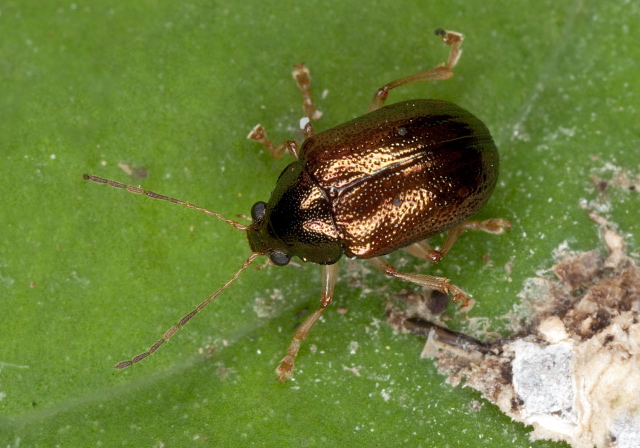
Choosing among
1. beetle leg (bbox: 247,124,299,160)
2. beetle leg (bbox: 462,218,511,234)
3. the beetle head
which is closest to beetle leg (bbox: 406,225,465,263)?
beetle leg (bbox: 462,218,511,234)

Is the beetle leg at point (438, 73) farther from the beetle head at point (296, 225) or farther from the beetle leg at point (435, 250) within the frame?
the beetle leg at point (435, 250)

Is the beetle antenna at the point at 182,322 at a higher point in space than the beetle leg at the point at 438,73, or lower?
lower

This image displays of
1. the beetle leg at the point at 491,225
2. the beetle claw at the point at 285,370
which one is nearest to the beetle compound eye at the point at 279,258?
the beetle claw at the point at 285,370

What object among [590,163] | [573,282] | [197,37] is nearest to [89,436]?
[197,37]

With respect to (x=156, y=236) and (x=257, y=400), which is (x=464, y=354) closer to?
(x=257, y=400)

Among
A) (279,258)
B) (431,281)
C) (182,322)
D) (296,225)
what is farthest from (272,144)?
(431,281)

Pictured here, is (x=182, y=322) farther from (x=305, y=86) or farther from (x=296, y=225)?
(x=305, y=86)
